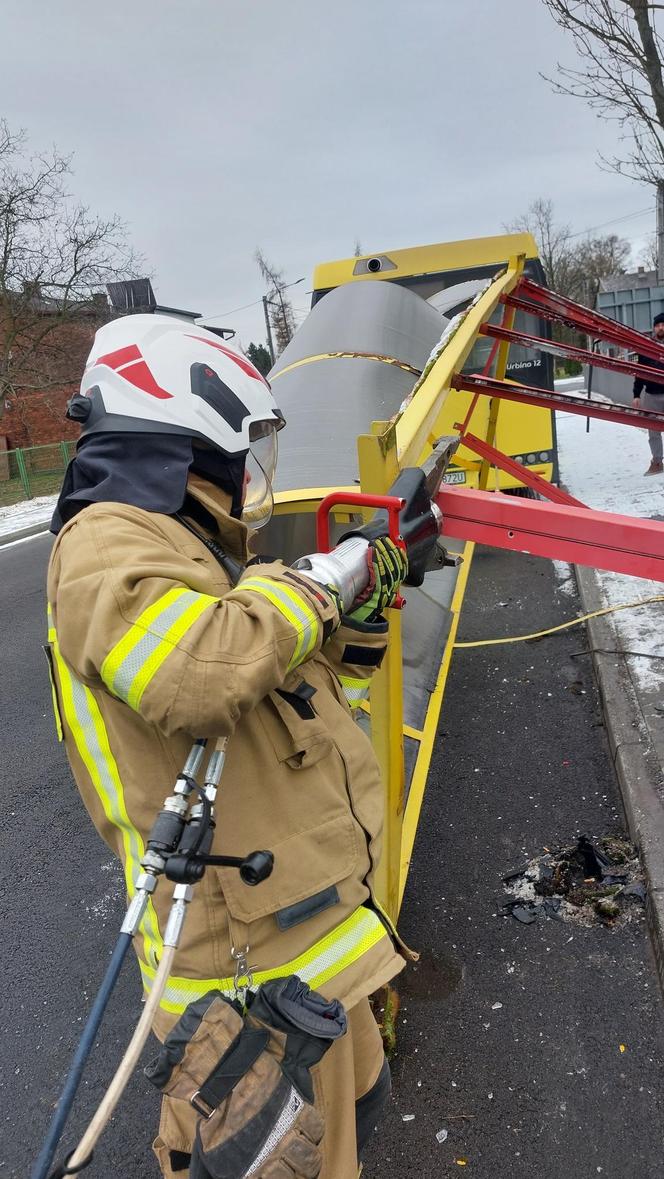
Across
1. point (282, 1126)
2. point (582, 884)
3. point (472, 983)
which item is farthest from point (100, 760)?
point (582, 884)

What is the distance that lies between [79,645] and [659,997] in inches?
91.1

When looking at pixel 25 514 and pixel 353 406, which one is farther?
pixel 25 514

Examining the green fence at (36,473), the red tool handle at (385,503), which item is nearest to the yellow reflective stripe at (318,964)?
the red tool handle at (385,503)

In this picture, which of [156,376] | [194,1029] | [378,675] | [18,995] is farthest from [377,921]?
[18,995]

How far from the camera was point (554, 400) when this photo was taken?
131 inches

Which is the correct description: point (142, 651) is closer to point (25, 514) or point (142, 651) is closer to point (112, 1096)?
point (112, 1096)

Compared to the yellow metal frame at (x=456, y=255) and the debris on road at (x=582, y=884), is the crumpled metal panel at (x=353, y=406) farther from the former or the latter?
the yellow metal frame at (x=456, y=255)

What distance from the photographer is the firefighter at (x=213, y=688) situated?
114 centimetres

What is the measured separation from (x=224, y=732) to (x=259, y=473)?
87 cm

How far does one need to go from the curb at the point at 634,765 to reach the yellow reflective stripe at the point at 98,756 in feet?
6.52

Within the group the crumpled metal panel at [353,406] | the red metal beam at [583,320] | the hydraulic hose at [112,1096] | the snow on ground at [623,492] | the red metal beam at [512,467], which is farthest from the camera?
the red metal beam at [583,320]

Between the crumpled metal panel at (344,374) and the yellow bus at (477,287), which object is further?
the yellow bus at (477,287)

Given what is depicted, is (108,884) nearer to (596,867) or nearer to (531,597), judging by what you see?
(596,867)

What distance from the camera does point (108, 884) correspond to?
3.41m
